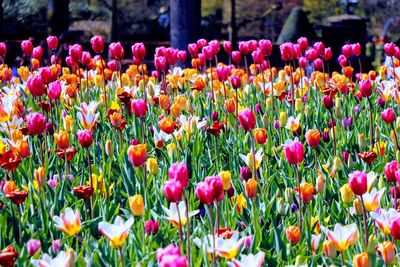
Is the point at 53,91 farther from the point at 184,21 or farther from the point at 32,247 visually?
the point at 184,21

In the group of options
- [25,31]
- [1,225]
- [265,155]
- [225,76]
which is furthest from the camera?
[25,31]

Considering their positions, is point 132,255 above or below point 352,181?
below

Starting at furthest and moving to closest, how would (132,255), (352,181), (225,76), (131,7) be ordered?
(131,7)
(225,76)
(132,255)
(352,181)

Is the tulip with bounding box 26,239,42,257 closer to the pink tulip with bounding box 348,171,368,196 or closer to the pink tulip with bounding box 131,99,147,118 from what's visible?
the pink tulip with bounding box 348,171,368,196

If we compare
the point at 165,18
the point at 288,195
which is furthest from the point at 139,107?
the point at 165,18

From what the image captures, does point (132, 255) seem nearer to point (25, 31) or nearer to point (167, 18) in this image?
A: point (25, 31)

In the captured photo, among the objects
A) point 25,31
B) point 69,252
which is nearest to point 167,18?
point 25,31

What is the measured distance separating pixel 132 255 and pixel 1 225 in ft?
2.01

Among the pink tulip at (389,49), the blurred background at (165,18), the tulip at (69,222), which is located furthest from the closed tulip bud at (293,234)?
the blurred background at (165,18)

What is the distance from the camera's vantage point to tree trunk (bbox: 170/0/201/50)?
855cm

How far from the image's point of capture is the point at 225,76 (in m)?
4.98

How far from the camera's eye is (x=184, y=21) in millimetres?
8641

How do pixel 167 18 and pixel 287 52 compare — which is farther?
pixel 167 18

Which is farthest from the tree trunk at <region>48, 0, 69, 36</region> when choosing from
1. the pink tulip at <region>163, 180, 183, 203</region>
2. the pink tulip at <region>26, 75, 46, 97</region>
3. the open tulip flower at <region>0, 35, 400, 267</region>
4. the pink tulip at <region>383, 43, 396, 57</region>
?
the pink tulip at <region>163, 180, 183, 203</region>
